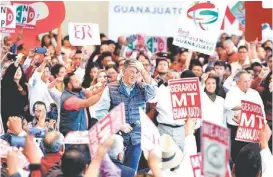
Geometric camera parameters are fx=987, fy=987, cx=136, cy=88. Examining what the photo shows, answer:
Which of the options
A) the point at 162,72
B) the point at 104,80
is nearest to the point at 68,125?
the point at 104,80

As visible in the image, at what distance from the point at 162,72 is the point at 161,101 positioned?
122 centimetres

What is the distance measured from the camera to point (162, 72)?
40.2 ft

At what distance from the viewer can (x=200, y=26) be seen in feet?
38.9

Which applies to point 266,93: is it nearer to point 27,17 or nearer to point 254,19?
point 254,19

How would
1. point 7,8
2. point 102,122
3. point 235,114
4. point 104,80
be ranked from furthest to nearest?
point 7,8, point 235,114, point 104,80, point 102,122

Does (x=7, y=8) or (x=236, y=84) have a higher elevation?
(x=7, y=8)

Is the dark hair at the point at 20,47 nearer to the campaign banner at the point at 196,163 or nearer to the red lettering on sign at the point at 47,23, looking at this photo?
the red lettering on sign at the point at 47,23

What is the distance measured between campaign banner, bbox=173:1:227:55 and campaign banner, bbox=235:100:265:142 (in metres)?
3.72

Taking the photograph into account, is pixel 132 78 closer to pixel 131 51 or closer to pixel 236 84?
pixel 236 84

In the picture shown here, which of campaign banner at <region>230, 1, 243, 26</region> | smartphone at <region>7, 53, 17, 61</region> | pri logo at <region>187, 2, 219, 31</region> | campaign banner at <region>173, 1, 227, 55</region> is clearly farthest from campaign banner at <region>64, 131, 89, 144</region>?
campaign banner at <region>230, 1, 243, 26</region>

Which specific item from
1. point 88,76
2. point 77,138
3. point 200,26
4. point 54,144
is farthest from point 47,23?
point 54,144

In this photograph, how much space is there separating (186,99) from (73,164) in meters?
2.34

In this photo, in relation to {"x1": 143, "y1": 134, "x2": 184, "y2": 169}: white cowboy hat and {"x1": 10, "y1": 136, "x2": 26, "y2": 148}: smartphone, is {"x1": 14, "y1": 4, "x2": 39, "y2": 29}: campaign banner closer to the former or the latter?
{"x1": 10, "y1": 136, "x2": 26, "y2": 148}: smartphone

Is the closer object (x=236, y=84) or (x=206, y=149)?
(x=206, y=149)
